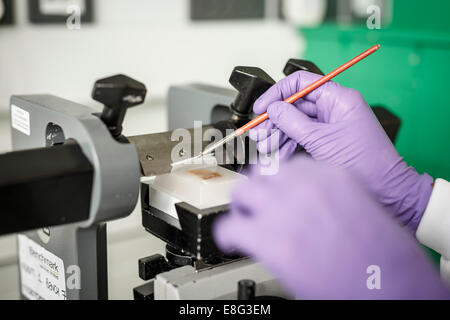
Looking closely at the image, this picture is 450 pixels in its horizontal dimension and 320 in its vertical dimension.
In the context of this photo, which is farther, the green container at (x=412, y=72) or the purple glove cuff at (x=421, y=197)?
the green container at (x=412, y=72)

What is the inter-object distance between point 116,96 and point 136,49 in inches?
42.8

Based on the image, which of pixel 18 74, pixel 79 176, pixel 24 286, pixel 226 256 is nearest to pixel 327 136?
pixel 226 256

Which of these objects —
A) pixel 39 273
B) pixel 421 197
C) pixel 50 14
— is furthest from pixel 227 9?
pixel 39 273

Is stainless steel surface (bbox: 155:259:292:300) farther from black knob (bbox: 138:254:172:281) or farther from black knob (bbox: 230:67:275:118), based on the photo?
black knob (bbox: 230:67:275:118)

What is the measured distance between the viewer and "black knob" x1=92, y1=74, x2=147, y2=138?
0.61 metres

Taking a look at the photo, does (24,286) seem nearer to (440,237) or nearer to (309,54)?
(440,237)

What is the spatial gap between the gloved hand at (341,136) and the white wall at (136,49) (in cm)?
90

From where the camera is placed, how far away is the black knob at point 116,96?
1.99 feet

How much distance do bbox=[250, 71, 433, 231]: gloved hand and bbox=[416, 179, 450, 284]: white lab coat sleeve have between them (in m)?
0.02

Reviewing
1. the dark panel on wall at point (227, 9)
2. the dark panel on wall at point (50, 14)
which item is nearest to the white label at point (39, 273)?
the dark panel on wall at point (50, 14)

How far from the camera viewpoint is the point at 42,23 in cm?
144

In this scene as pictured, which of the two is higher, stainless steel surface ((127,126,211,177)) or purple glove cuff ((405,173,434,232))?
stainless steel surface ((127,126,211,177))

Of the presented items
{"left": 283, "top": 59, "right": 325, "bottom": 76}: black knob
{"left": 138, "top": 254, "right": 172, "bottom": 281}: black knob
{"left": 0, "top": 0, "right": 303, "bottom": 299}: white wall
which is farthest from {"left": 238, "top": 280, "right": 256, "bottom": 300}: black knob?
{"left": 0, "top": 0, "right": 303, "bottom": 299}: white wall

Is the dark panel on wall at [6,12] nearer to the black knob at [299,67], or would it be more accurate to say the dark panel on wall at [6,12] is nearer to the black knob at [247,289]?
the black knob at [299,67]
